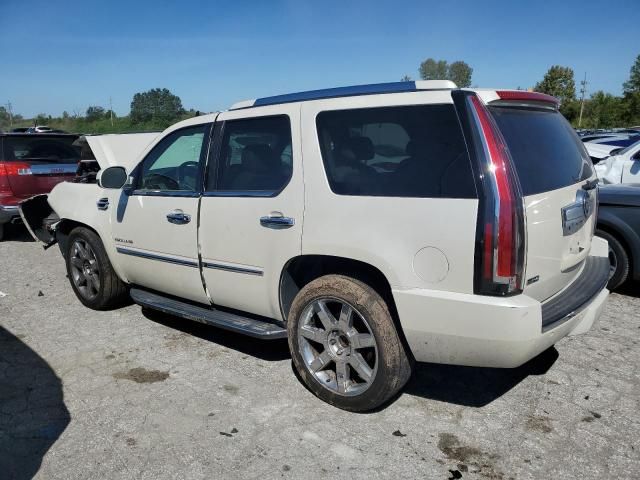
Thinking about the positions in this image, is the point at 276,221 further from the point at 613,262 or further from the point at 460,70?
the point at 460,70

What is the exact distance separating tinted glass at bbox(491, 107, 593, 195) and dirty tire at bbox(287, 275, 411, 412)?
3.32 feet

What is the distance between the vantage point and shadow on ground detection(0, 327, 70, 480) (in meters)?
2.84

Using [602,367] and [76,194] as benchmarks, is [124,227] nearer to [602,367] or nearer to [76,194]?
[76,194]

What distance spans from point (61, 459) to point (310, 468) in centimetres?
132

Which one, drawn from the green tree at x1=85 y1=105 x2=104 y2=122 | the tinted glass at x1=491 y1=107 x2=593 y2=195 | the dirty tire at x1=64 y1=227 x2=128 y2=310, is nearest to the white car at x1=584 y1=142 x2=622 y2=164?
the tinted glass at x1=491 y1=107 x2=593 y2=195

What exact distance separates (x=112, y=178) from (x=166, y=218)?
87cm

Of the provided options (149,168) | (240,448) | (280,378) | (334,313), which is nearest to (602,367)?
(334,313)

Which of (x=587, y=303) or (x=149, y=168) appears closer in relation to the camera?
(x=587, y=303)

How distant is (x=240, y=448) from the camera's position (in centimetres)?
292

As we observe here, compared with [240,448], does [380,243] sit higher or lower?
higher

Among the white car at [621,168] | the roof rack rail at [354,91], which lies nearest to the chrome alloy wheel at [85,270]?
the roof rack rail at [354,91]

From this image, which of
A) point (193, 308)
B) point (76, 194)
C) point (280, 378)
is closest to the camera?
point (280, 378)

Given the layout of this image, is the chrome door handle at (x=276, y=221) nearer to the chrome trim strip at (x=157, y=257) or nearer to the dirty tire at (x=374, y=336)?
the dirty tire at (x=374, y=336)

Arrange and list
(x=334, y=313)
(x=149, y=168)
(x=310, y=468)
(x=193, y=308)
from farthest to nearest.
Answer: (x=149, y=168) < (x=193, y=308) < (x=334, y=313) < (x=310, y=468)
